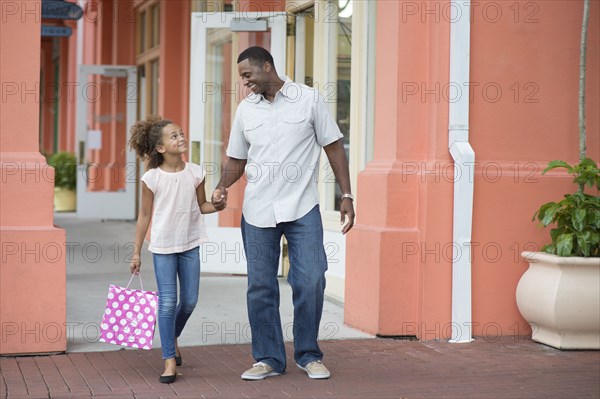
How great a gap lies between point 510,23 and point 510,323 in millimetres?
2053

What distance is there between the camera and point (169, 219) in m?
5.81

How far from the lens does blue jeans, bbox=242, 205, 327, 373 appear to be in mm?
5820

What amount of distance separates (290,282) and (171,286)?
2.15ft

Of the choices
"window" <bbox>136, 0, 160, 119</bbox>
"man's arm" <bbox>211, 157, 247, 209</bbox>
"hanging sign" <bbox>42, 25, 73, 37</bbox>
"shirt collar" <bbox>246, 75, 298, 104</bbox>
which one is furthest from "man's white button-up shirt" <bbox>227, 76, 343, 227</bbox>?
"hanging sign" <bbox>42, 25, 73, 37</bbox>

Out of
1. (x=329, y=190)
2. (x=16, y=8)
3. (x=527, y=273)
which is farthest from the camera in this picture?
(x=329, y=190)

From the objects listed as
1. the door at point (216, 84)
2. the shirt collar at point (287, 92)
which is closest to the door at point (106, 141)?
the door at point (216, 84)

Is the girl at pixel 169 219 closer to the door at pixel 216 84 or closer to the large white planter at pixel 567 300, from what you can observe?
the large white planter at pixel 567 300

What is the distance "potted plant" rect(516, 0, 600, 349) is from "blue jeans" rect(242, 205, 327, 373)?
1.70 m

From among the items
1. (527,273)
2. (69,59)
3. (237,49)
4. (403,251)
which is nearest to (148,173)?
(403,251)

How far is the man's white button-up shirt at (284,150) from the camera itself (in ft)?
18.9

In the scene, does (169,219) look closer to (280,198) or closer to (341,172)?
(280,198)

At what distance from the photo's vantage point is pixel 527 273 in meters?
7.11

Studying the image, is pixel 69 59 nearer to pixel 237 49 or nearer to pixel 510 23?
pixel 237 49

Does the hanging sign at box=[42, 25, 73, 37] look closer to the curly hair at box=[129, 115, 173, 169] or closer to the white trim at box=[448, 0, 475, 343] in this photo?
the white trim at box=[448, 0, 475, 343]
